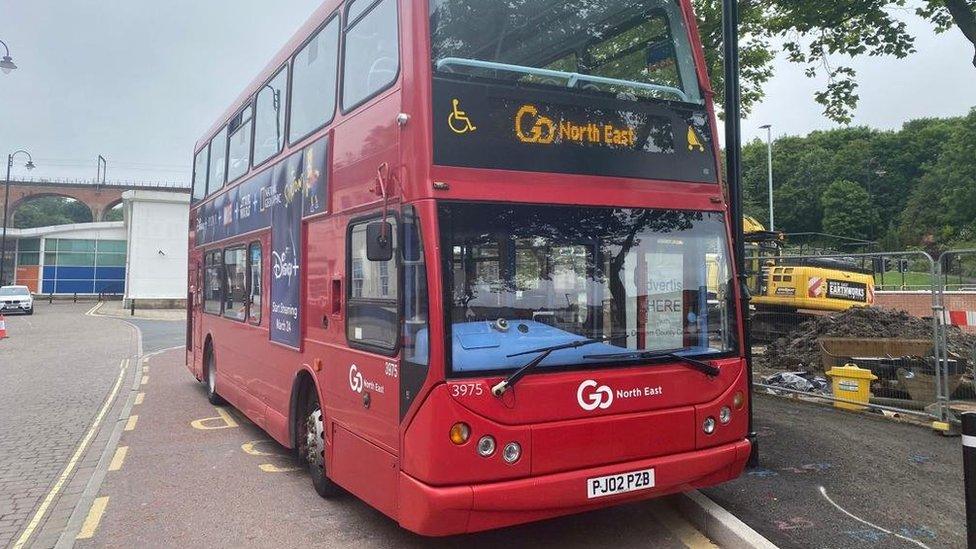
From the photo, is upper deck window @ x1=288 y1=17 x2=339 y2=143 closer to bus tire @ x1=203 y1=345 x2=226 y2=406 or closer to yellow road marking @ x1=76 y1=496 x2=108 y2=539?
yellow road marking @ x1=76 y1=496 x2=108 y2=539

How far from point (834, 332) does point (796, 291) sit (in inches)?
124

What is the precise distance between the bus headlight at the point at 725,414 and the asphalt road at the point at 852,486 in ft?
2.47

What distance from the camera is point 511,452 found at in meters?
3.84

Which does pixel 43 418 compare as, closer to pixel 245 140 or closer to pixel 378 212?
pixel 245 140

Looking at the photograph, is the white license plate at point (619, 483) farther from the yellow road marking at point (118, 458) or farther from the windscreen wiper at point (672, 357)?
the yellow road marking at point (118, 458)

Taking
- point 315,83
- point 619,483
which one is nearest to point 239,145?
point 315,83

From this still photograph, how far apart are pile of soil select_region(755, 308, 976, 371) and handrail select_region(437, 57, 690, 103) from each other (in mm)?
8437

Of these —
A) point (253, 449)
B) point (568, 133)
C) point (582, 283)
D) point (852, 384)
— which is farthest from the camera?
point (852, 384)

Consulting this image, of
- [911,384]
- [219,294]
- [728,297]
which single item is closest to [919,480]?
[728,297]

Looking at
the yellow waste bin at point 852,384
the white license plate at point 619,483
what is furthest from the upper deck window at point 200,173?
the yellow waste bin at point 852,384

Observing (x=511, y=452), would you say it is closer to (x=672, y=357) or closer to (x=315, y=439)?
(x=672, y=357)

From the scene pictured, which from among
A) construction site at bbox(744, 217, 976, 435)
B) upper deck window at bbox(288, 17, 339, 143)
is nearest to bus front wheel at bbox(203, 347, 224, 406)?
upper deck window at bbox(288, 17, 339, 143)

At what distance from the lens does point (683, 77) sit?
5.04 m

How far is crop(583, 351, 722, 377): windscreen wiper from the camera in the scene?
13.8 feet
